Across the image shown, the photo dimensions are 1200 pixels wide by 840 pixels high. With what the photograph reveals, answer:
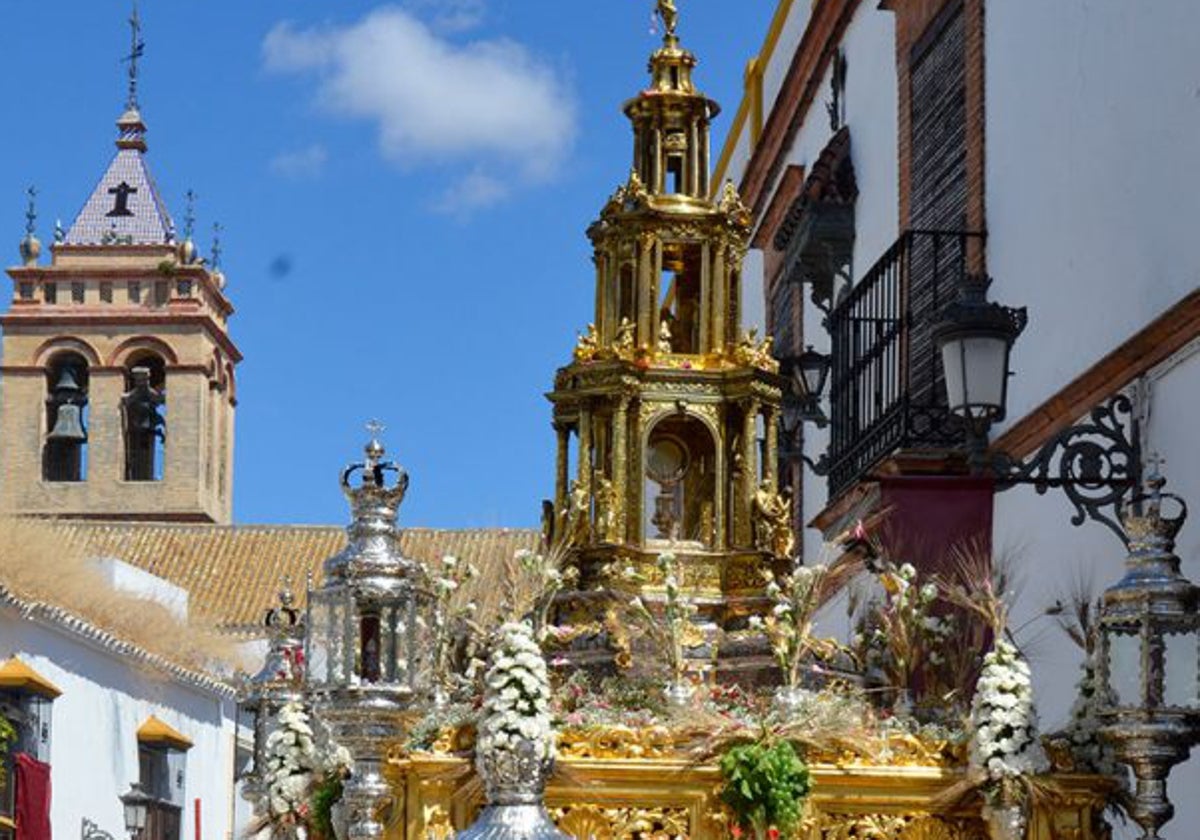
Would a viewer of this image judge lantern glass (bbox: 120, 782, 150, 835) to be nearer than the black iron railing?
No

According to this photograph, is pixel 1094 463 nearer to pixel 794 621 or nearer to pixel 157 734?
pixel 794 621

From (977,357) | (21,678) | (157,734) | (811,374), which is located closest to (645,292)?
(977,357)

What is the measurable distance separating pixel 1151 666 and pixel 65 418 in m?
44.8

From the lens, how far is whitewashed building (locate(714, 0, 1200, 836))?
10000 millimetres

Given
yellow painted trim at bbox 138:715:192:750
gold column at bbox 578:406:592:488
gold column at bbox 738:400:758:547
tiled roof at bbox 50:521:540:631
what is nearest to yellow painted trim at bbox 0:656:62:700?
yellow painted trim at bbox 138:715:192:750

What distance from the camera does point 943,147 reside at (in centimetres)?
1419

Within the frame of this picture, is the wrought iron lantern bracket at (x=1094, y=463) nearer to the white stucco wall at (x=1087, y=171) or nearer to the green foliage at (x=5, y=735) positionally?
the white stucco wall at (x=1087, y=171)

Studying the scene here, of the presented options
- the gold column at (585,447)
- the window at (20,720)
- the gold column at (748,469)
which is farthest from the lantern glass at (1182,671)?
the window at (20,720)

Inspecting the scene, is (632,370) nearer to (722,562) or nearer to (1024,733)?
(722,562)

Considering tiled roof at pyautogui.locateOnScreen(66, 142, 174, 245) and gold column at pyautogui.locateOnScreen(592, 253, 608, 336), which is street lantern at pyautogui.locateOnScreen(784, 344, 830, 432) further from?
tiled roof at pyautogui.locateOnScreen(66, 142, 174, 245)

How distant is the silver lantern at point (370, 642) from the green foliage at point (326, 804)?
564mm

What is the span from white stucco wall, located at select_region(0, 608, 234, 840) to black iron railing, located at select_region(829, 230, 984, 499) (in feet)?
44.3

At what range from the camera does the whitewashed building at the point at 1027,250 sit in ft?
32.8

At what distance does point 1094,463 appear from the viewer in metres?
9.92
